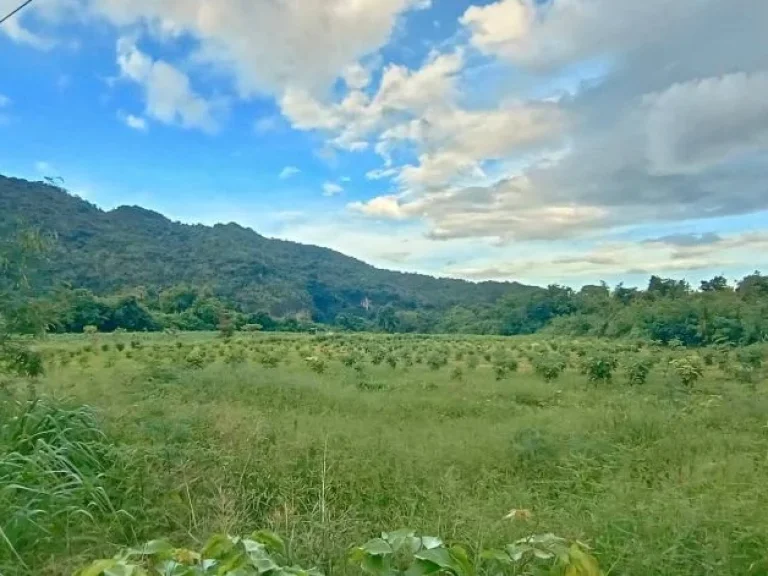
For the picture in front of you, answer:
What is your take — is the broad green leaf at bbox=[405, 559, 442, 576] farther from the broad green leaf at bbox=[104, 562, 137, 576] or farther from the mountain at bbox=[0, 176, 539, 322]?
the mountain at bbox=[0, 176, 539, 322]

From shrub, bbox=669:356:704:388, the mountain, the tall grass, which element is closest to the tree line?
the mountain

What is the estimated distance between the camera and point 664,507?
3.06 m

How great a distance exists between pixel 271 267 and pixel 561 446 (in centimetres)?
5390

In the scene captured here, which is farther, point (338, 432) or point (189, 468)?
point (338, 432)

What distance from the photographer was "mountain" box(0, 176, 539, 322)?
127 feet

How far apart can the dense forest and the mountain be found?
167 millimetres

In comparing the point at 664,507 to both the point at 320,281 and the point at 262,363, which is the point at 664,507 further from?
the point at 320,281

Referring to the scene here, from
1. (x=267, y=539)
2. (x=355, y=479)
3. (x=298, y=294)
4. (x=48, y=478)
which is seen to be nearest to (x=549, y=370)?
(x=355, y=479)

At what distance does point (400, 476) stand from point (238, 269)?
166 feet

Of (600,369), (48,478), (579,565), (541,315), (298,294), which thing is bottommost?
(48,478)

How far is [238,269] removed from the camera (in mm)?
53125

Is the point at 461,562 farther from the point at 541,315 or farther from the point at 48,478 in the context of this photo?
the point at 541,315

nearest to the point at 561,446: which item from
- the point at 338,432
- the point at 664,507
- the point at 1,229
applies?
the point at 338,432

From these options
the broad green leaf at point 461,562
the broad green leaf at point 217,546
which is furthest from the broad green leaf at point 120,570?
the broad green leaf at point 461,562
